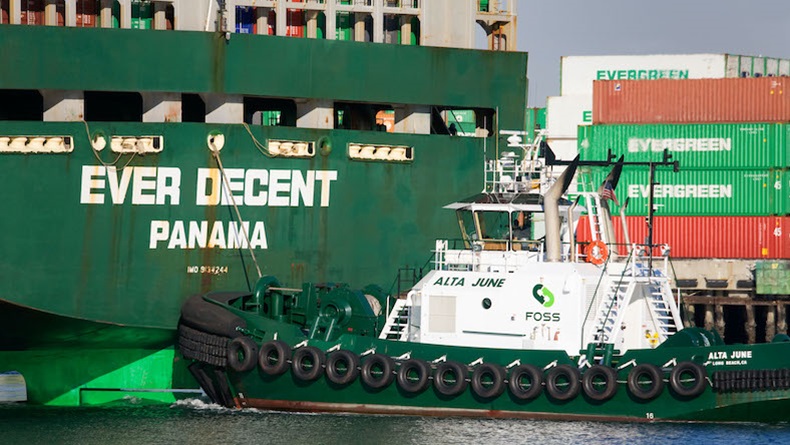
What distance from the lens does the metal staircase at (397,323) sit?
18.3 metres

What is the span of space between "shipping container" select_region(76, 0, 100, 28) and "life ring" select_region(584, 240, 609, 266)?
871 cm

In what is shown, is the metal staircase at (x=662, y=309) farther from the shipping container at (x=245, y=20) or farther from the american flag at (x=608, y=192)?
the shipping container at (x=245, y=20)

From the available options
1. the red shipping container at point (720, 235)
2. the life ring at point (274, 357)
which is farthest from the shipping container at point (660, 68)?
the life ring at point (274, 357)

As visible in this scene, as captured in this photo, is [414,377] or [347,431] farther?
[414,377]

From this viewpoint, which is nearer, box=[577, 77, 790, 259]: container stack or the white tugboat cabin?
the white tugboat cabin

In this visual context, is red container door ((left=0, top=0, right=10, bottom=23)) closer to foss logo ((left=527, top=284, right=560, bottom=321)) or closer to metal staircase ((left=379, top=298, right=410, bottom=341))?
metal staircase ((left=379, top=298, right=410, bottom=341))

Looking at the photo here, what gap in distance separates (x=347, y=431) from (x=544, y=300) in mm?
3122

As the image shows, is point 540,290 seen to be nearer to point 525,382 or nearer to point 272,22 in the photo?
point 525,382

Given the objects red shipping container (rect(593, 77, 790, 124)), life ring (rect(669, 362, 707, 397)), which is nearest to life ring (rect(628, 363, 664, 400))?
life ring (rect(669, 362, 707, 397))

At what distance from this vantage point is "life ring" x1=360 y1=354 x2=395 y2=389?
17438 mm

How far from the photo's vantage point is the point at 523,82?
21781mm

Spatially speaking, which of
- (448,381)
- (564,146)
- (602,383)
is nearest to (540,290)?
(602,383)

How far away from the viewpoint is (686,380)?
1683 cm

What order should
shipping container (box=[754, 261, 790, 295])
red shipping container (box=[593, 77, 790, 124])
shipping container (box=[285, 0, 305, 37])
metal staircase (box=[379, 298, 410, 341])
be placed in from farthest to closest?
red shipping container (box=[593, 77, 790, 124])
shipping container (box=[754, 261, 790, 295])
shipping container (box=[285, 0, 305, 37])
metal staircase (box=[379, 298, 410, 341])
